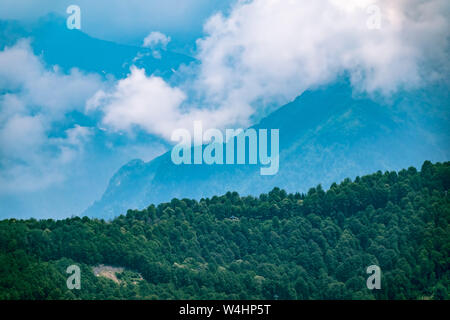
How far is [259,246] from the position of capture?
13438 centimetres

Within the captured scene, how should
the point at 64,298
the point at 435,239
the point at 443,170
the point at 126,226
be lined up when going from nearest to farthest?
the point at 64,298 < the point at 435,239 < the point at 126,226 < the point at 443,170

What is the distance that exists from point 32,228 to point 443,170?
228 feet

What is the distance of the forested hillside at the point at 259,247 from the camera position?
116 meters

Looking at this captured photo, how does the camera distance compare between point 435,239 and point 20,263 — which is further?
point 435,239

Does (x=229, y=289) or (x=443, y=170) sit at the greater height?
(x=443, y=170)

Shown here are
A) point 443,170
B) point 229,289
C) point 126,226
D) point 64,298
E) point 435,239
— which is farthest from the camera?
point 443,170

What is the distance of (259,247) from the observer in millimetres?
134000

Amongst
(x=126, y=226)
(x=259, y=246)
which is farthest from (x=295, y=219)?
(x=126, y=226)

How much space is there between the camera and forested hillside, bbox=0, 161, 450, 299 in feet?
382
